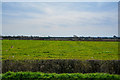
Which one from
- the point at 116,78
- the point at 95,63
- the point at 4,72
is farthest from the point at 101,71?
the point at 4,72

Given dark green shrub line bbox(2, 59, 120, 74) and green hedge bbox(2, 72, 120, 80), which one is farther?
dark green shrub line bbox(2, 59, 120, 74)

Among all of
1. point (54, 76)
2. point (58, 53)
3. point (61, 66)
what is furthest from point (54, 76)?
point (58, 53)

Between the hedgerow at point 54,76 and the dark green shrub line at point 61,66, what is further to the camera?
the dark green shrub line at point 61,66

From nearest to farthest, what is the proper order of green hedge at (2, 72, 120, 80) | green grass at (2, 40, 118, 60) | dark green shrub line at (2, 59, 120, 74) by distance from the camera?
green hedge at (2, 72, 120, 80), dark green shrub line at (2, 59, 120, 74), green grass at (2, 40, 118, 60)

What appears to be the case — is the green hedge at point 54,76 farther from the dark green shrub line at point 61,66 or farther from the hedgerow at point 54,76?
the dark green shrub line at point 61,66

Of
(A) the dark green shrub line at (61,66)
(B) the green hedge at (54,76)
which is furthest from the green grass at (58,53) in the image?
(B) the green hedge at (54,76)

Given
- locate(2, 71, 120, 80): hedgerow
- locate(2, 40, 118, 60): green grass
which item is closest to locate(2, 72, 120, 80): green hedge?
locate(2, 71, 120, 80): hedgerow

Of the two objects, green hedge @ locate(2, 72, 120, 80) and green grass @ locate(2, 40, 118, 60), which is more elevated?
green grass @ locate(2, 40, 118, 60)

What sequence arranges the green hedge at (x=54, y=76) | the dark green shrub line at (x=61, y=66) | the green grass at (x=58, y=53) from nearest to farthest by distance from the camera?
1. the green hedge at (x=54, y=76)
2. the dark green shrub line at (x=61, y=66)
3. the green grass at (x=58, y=53)

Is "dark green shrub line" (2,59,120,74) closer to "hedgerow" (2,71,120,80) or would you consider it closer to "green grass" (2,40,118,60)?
"hedgerow" (2,71,120,80)

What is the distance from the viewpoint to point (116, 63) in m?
5.10

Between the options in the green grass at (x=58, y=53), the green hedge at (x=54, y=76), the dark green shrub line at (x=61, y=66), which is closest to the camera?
the green hedge at (x=54, y=76)

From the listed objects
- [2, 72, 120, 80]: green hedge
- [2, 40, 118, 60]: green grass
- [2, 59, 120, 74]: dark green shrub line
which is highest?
[2, 40, 118, 60]: green grass

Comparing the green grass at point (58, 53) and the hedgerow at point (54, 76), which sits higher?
the green grass at point (58, 53)
